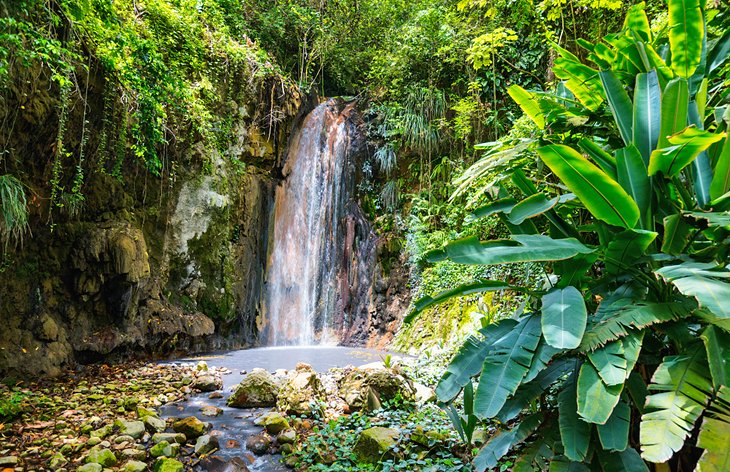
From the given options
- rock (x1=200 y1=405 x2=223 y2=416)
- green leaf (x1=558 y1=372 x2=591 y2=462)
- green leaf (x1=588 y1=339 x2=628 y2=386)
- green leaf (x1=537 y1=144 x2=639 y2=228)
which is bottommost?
rock (x1=200 y1=405 x2=223 y2=416)

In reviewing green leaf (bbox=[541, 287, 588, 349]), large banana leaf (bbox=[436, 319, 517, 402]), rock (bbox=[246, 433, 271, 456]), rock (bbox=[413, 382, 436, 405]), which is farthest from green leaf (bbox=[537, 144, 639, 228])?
rock (bbox=[246, 433, 271, 456])

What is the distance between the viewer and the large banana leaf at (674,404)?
1.39 meters

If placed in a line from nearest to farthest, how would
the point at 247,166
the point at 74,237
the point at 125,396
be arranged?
1. the point at 125,396
2. the point at 74,237
3. the point at 247,166

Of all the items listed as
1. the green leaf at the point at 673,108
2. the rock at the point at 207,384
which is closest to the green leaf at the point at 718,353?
the green leaf at the point at 673,108

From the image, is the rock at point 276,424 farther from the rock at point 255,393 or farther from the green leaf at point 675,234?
the green leaf at point 675,234

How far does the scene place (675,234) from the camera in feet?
6.12

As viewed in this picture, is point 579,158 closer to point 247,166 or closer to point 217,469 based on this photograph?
point 217,469

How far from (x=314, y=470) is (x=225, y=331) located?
637cm

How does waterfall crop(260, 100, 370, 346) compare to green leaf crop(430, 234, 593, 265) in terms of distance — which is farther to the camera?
waterfall crop(260, 100, 370, 346)

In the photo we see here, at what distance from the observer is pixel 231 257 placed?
8.69 m

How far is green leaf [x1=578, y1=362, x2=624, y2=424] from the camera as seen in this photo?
1472mm

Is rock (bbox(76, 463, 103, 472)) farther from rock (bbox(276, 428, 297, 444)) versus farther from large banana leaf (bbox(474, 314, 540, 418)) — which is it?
large banana leaf (bbox(474, 314, 540, 418))

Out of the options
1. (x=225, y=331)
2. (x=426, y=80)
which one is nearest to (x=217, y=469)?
(x=225, y=331)

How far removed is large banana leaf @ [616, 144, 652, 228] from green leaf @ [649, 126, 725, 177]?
61 millimetres
